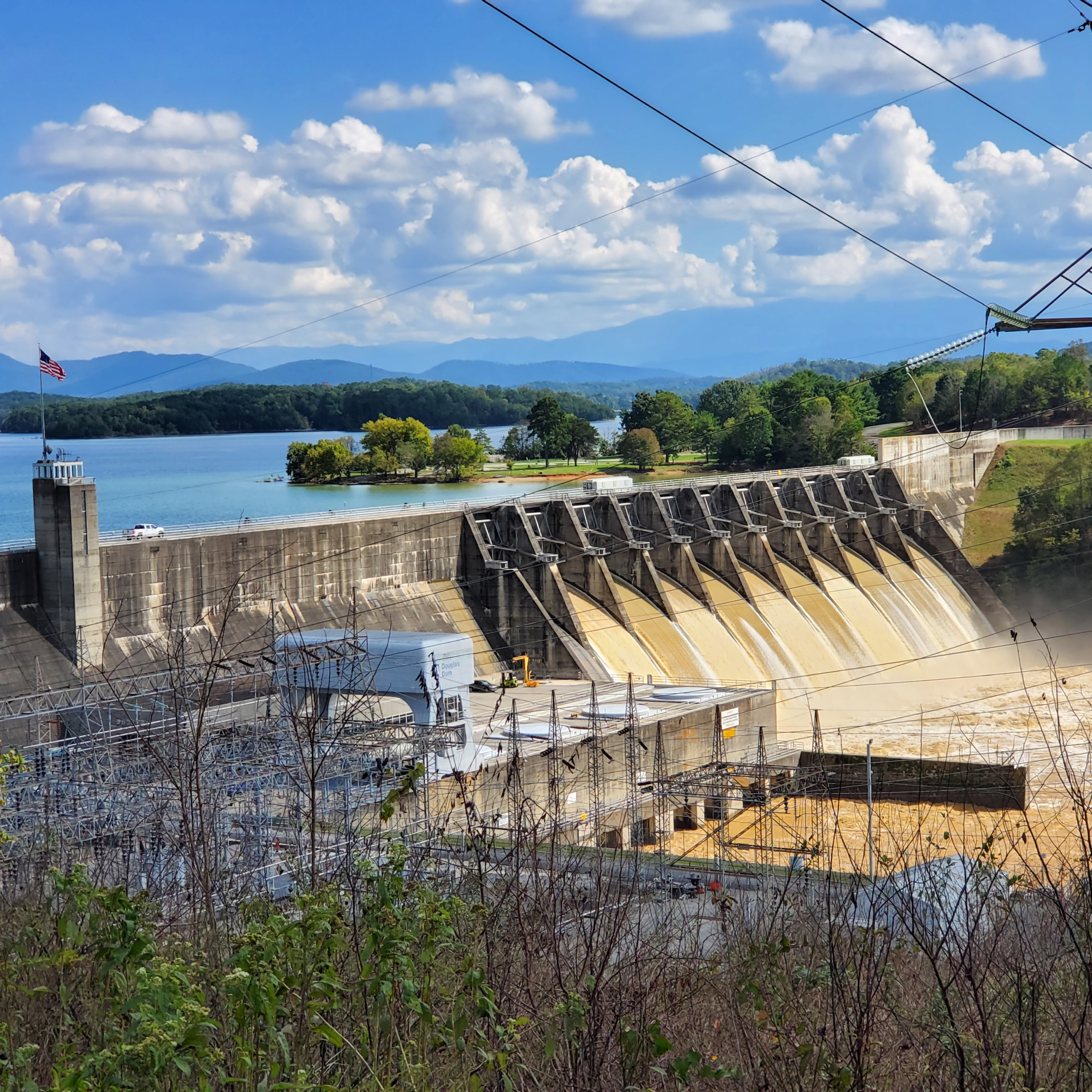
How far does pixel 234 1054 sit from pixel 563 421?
87.8m

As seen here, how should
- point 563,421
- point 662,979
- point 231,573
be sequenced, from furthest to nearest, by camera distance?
point 563,421
point 231,573
point 662,979

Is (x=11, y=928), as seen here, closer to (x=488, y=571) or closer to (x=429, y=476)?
(x=488, y=571)

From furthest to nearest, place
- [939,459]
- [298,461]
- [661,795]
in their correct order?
[298,461], [939,459], [661,795]

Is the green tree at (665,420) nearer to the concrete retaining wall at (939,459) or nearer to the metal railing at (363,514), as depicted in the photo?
the concrete retaining wall at (939,459)

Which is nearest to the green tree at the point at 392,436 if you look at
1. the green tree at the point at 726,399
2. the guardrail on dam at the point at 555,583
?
the green tree at the point at 726,399

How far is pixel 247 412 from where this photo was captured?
124375mm

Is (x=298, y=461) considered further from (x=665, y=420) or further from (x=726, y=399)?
(x=726, y=399)

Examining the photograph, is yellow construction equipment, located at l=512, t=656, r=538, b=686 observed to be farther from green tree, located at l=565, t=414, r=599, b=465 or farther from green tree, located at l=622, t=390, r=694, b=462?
green tree, located at l=565, t=414, r=599, b=465

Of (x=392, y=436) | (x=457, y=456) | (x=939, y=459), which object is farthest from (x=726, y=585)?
(x=392, y=436)

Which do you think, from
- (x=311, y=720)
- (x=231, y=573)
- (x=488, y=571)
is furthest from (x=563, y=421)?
(x=311, y=720)

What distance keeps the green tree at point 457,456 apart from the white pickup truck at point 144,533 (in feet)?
171

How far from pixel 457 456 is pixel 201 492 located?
60.7 feet

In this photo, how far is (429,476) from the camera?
78812mm

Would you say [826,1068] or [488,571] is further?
[488,571]
